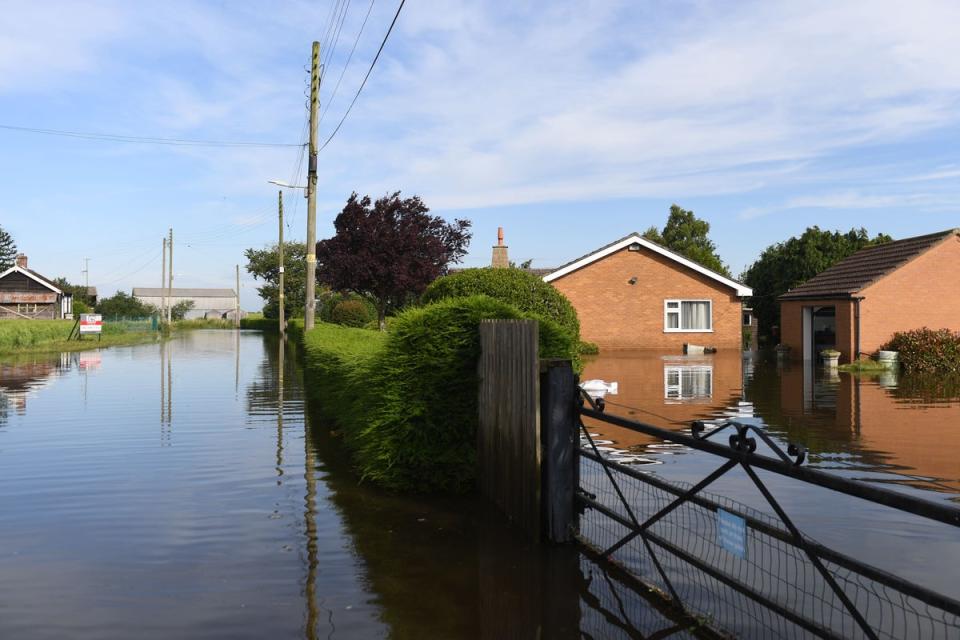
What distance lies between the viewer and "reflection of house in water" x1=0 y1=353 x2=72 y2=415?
17592mm

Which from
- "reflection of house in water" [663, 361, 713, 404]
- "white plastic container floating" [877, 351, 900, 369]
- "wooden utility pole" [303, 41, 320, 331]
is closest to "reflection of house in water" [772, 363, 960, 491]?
"reflection of house in water" [663, 361, 713, 404]

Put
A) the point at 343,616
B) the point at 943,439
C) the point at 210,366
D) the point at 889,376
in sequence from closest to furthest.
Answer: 1. the point at 343,616
2. the point at 943,439
3. the point at 889,376
4. the point at 210,366

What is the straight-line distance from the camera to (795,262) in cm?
4188

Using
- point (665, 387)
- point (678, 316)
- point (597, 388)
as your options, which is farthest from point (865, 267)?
point (597, 388)

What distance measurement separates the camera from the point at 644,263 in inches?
1367

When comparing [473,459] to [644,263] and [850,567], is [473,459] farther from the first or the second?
[644,263]

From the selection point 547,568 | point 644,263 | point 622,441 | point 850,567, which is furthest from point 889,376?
point 850,567

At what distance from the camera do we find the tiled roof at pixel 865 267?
28.0 meters

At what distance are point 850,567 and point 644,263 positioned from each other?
32.0 m

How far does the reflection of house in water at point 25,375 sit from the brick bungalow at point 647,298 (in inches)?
756

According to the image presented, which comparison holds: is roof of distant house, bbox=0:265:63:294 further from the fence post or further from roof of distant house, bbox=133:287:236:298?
roof of distant house, bbox=133:287:236:298

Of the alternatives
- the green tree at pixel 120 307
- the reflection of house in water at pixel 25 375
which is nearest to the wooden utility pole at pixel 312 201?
the reflection of house in water at pixel 25 375

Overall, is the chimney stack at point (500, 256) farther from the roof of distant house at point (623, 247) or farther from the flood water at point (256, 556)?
the flood water at point (256, 556)

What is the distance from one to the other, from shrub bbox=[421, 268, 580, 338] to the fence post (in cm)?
1571
